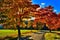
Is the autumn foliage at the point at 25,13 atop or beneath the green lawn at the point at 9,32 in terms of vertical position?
atop

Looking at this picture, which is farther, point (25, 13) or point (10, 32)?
point (10, 32)

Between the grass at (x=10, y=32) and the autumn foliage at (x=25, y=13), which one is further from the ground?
the autumn foliage at (x=25, y=13)

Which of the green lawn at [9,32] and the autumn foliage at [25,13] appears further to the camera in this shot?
the green lawn at [9,32]

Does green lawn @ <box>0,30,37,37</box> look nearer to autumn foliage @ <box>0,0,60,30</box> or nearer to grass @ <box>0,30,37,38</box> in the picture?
grass @ <box>0,30,37,38</box>

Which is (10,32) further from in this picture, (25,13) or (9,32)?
(25,13)

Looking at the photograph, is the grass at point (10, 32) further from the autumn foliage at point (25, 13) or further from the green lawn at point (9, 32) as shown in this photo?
the autumn foliage at point (25, 13)

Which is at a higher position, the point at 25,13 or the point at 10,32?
the point at 25,13

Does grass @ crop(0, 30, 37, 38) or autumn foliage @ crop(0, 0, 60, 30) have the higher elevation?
autumn foliage @ crop(0, 0, 60, 30)

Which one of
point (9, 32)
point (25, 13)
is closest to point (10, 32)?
point (9, 32)

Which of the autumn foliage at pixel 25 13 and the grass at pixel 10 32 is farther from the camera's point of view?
the grass at pixel 10 32

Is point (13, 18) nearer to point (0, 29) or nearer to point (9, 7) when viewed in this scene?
point (9, 7)

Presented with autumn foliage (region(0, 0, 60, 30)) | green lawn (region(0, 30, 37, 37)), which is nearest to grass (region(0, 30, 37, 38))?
green lawn (region(0, 30, 37, 37))

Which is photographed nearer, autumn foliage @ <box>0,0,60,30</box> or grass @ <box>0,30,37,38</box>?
autumn foliage @ <box>0,0,60,30</box>

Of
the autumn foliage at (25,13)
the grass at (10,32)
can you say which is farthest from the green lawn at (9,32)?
the autumn foliage at (25,13)
